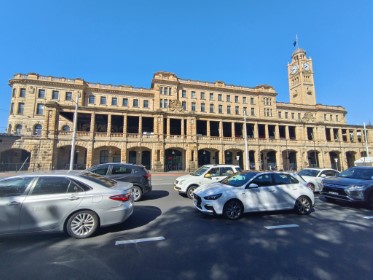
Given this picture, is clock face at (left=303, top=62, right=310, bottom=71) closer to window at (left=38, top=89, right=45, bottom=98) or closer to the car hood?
the car hood

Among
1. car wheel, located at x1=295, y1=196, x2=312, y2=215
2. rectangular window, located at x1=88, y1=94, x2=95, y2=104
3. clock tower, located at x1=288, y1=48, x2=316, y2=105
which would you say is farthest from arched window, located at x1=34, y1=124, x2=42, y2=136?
clock tower, located at x1=288, y1=48, x2=316, y2=105

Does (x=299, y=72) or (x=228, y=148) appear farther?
(x=299, y=72)

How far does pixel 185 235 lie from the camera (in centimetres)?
483

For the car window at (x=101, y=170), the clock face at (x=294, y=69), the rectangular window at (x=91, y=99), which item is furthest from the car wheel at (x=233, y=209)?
the clock face at (x=294, y=69)

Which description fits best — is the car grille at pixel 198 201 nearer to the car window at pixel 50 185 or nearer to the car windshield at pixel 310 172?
the car window at pixel 50 185

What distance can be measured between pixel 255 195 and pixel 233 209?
0.90 metres

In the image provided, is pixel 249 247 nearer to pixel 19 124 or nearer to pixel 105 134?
pixel 105 134

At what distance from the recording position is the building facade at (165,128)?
1233 inches

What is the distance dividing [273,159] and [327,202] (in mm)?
35688

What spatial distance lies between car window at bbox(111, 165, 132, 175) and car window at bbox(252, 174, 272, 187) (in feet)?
19.8

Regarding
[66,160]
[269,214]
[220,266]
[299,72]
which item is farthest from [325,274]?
[299,72]

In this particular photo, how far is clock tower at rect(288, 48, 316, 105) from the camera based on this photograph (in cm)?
6331

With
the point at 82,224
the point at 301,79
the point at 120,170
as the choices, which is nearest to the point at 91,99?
the point at 120,170

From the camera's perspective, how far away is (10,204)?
4.29 m
